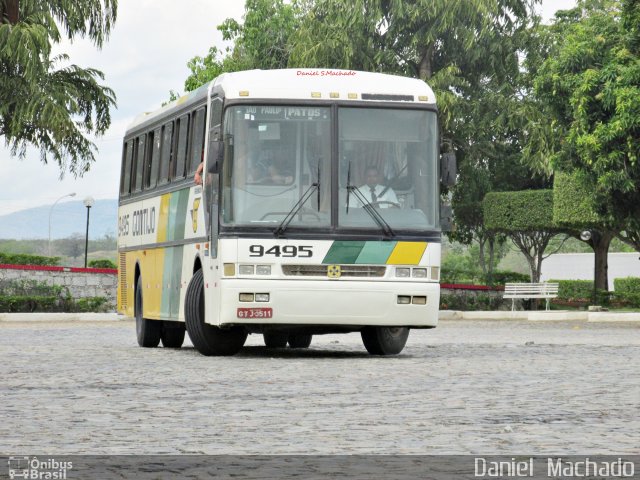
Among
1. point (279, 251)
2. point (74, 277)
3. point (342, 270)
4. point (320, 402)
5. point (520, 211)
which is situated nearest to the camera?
point (320, 402)

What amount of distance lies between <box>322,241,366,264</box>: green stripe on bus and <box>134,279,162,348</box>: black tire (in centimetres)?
622

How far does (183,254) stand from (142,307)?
3.17 meters

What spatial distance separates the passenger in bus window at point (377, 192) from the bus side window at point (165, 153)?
14.3 feet

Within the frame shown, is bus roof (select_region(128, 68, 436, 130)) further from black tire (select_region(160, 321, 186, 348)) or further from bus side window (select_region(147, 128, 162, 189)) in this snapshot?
black tire (select_region(160, 321, 186, 348))

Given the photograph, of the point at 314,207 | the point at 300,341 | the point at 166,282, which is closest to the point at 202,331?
the point at 314,207

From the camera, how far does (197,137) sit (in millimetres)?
19953

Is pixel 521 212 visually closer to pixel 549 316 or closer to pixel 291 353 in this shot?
pixel 549 316

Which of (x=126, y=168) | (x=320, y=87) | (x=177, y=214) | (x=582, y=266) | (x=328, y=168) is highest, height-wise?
(x=582, y=266)

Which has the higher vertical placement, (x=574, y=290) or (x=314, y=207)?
(x=574, y=290)

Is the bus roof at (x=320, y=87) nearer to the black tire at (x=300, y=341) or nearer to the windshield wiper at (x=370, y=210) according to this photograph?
the windshield wiper at (x=370, y=210)

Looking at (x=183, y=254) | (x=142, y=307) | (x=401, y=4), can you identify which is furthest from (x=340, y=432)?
(x=401, y=4)

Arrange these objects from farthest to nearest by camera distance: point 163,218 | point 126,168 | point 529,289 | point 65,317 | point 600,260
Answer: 1. point 600,260
2. point 529,289
3. point 65,317
4. point 126,168
5. point 163,218

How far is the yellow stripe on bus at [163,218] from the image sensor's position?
854 inches

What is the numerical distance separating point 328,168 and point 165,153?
4549mm
